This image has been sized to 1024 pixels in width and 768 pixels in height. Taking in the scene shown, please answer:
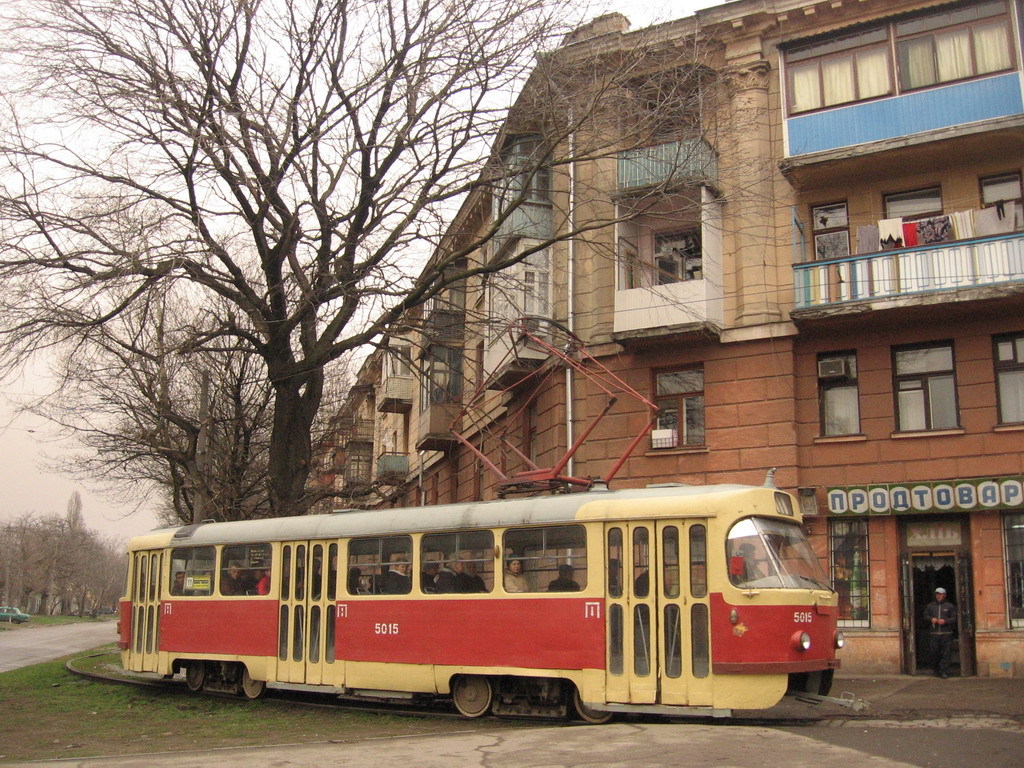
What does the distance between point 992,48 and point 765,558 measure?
11.6 meters

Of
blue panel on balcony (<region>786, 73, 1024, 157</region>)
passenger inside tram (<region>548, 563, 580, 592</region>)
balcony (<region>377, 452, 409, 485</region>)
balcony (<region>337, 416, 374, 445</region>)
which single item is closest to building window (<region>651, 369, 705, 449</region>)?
blue panel on balcony (<region>786, 73, 1024, 157</region>)

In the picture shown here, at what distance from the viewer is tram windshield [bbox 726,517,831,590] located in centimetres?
1041

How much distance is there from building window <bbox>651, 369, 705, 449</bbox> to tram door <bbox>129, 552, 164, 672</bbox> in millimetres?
9205

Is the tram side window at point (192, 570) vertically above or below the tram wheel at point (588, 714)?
above

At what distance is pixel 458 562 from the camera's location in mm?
12422

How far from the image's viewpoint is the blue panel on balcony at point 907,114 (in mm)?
16922

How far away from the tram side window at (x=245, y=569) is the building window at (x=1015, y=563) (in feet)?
37.7

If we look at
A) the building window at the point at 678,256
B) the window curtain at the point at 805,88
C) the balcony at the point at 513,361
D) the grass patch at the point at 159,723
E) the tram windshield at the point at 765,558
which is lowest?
the grass patch at the point at 159,723

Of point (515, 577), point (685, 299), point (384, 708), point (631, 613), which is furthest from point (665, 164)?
point (384, 708)

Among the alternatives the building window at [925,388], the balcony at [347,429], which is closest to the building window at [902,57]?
the building window at [925,388]

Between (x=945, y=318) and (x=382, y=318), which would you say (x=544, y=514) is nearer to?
(x=382, y=318)

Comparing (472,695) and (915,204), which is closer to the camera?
(472,695)

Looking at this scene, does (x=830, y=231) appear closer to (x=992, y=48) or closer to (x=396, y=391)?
(x=992, y=48)

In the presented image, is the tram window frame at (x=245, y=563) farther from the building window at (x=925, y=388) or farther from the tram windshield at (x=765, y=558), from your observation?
the building window at (x=925, y=388)
